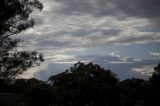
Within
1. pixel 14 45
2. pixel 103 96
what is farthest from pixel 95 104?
pixel 14 45

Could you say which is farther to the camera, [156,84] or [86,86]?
[156,84]

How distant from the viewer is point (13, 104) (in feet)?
126

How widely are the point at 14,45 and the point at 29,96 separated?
22.9 m

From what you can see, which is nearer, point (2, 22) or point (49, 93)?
point (2, 22)

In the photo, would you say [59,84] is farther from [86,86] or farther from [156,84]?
[156,84]

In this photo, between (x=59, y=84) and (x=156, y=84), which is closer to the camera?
(x=59, y=84)

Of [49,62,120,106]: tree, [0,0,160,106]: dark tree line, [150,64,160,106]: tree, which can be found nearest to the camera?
[0,0,160,106]: dark tree line

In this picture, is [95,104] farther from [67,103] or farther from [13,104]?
[13,104]

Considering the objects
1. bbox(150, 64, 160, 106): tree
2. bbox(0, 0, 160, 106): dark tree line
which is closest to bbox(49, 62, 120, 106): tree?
bbox(0, 0, 160, 106): dark tree line

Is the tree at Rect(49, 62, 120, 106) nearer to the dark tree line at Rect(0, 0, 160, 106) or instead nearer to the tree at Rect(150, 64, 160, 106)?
the dark tree line at Rect(0, 0, 160, 106)

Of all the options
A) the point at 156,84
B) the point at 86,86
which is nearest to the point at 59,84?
the point at 86,86

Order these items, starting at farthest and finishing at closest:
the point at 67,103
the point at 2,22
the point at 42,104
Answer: the point at 67,103, the point at 42,104, the point at 2,22

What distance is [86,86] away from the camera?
71438 millimetres

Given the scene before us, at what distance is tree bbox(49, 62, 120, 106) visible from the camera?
7081cm
